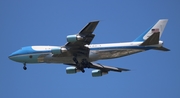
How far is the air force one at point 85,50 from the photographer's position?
5409 centimetres

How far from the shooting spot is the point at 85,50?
57562mm

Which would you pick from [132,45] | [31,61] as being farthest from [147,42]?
[31,61]

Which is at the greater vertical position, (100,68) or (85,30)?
(85,30)

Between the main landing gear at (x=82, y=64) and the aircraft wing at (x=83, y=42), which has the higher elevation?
the aircraft wing at (x=83, y=42)

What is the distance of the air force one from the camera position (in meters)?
54.1

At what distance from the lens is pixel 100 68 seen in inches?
2547

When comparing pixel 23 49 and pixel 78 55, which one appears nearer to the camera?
pixel 78 55

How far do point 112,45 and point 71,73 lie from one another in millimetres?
9636

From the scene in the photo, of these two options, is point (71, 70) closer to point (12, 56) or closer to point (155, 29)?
point (12, 56)

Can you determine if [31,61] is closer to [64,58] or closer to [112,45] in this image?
[64,58]

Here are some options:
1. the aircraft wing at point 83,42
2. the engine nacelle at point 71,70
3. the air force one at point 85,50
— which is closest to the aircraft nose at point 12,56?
the air force one at point 85,50

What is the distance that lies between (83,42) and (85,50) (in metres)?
→ 2.47

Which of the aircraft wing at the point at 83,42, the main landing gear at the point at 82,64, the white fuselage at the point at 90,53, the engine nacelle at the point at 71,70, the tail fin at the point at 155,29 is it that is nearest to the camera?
the aircraft wing at the point at 83,42

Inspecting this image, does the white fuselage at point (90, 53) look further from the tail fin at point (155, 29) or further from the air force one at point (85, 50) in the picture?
the tail fin at point (155, 29)
